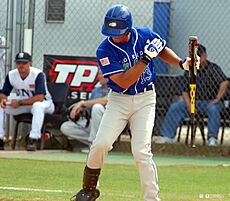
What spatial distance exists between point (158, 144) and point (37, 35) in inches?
111

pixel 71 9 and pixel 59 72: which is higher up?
pixel 71 9

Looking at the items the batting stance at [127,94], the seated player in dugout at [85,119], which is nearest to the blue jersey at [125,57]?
the batting stance at [127,94]

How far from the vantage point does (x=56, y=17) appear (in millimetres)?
13570


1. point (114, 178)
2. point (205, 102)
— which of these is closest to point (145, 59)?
point (114, 178)

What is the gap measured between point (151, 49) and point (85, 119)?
6181 mm

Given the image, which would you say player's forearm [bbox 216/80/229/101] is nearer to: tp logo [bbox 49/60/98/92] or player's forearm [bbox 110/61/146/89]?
tp logo [bbox 49/60/98/92]

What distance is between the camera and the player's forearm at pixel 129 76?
655cm

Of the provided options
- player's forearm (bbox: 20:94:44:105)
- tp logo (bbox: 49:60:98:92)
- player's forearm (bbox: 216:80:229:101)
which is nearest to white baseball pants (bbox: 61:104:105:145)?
player's forearm (bbox: 20:94:44:105)

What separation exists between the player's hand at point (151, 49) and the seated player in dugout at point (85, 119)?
5417mm

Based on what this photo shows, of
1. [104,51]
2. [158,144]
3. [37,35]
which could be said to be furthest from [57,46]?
[104,51]

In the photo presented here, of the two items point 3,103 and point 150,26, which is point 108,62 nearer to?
point 3,103

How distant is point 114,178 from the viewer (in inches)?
368

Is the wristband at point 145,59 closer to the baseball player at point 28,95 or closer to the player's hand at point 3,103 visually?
the baseball player at point 28,95

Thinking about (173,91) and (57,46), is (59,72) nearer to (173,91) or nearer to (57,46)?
(57,46)
